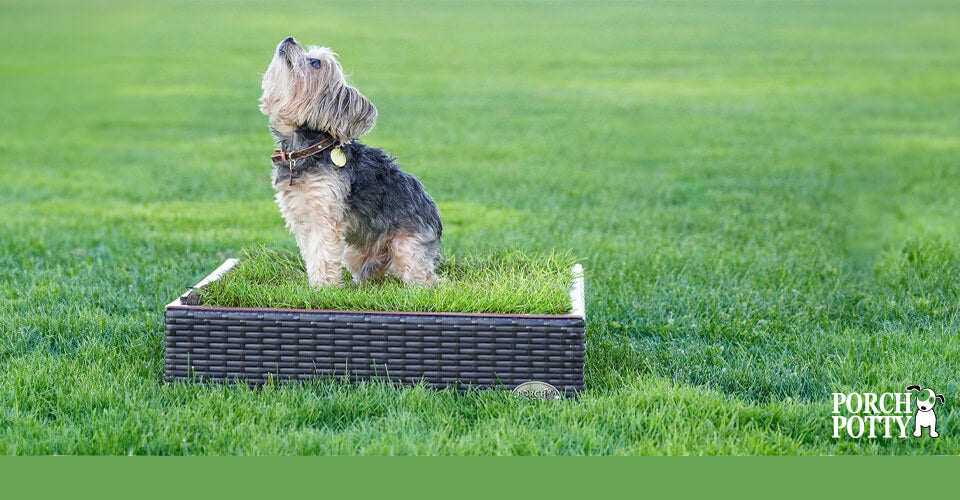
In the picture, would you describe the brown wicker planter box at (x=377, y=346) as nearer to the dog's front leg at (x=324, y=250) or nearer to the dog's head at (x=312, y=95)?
the dog's front leg at (x=324, y=250)

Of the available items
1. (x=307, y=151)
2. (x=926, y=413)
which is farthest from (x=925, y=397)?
(x=307, y=151)

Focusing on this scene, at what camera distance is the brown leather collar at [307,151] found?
576 cm

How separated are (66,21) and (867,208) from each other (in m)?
20.0

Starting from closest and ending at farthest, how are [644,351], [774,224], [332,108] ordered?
[332,108]
[644,351]
[774,224]

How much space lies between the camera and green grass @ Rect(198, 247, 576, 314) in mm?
5527

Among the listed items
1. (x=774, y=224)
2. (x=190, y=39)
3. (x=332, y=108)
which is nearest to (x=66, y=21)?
(x=190, y=39)

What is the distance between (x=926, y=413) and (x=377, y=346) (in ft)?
9.07

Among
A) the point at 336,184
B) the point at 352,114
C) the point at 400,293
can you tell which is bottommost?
the point at 400,293

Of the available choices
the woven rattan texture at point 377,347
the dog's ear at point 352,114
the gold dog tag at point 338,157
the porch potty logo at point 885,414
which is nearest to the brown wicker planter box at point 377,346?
the woven rattan texture at point 377,347

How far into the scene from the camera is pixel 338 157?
5.80m

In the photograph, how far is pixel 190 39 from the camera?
2273 centimetres

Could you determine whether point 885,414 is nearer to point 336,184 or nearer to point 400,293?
point 400,293

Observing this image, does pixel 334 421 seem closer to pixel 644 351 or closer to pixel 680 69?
pixel 644 351

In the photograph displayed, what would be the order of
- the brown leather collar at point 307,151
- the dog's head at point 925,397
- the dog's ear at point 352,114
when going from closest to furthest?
the dog's head at point 925,397
the dog's ear at point 352,114
the brown leather collar at point 307,151
